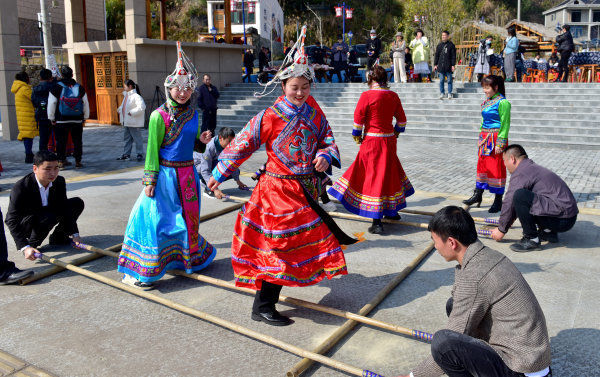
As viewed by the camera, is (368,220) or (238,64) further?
(238,64)

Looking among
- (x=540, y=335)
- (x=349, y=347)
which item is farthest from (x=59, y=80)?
(x=540, y=335)

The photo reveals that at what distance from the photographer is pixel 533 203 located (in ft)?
16.1

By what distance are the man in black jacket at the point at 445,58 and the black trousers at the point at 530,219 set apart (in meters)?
9.66

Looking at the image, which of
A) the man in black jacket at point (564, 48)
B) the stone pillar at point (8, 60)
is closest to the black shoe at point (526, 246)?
the man in black jacket at point (564, 48)

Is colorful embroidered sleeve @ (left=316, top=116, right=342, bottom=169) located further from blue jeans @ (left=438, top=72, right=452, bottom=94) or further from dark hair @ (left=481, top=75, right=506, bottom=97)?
blue jeans @ (left=438, top=72, right=452, bottom=94)

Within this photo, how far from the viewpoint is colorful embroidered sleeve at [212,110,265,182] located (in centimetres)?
372

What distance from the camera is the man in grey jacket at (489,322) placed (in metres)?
2.37

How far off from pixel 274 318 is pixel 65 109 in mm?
7264

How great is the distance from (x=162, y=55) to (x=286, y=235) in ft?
43.6

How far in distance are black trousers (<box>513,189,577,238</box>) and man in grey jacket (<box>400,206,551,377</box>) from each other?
8.75ft

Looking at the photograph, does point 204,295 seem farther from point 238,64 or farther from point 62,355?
point 238,64

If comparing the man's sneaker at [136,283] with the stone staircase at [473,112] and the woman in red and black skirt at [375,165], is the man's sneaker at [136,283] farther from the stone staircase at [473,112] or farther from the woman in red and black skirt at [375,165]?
the stone staircase at [473,112]

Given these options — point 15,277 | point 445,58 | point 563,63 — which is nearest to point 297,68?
point 15,277

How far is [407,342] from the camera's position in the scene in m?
3.38
